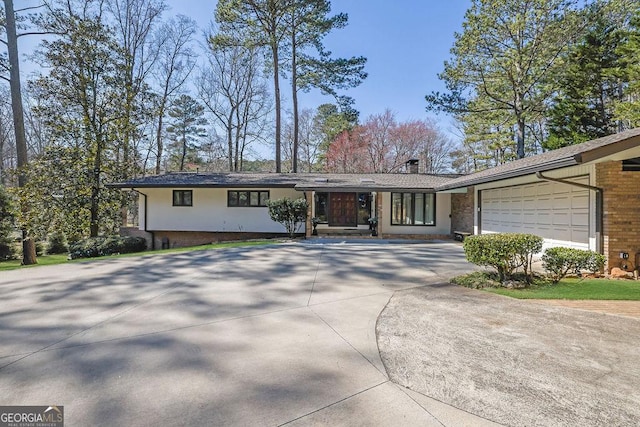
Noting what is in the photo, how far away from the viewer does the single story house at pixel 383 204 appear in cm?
798

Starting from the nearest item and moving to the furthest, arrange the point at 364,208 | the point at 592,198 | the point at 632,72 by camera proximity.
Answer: the point at 592,198
the point at 632,72
the point at 364,208

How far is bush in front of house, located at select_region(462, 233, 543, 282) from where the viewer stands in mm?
5465

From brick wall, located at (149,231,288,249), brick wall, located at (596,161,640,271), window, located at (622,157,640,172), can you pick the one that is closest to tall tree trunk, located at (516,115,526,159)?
window, located at (622,157,640,172)

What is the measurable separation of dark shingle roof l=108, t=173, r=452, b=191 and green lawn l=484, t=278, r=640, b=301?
7.98m

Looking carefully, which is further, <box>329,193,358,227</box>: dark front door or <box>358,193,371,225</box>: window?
<box>358,193,371,225</box>: window

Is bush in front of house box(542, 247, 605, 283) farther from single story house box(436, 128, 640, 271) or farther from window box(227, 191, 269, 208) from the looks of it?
window box(227, 191, 269, 208)

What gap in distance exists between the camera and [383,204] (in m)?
14.5

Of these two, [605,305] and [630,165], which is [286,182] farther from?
[605,305]

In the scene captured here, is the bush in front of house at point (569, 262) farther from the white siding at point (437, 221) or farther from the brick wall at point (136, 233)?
the brick wall at point (136, 233)

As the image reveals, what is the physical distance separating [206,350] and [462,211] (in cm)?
1290

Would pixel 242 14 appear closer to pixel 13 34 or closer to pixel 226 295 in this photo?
pixel 13 34

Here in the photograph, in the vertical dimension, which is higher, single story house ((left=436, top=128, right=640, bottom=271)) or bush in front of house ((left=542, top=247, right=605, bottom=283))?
single story house ((left=436, top=128, right=640, bottom=271))

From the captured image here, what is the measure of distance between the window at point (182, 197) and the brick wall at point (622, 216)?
14.5 metres

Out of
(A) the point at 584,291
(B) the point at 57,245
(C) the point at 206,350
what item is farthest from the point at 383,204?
(B) the point at 57,245
